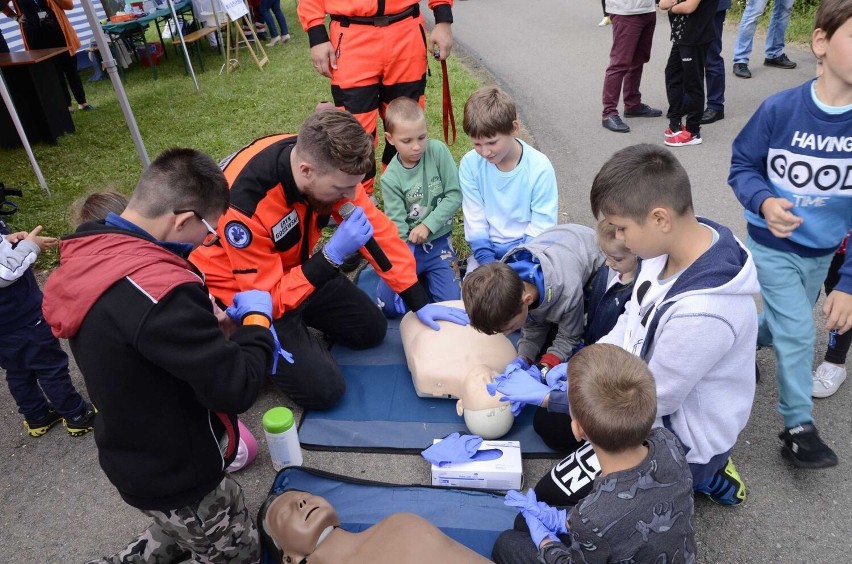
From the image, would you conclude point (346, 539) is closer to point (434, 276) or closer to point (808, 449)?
point (808, 449)

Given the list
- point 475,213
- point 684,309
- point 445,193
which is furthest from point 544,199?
point 684,309

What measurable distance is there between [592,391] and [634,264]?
1001 millimetres

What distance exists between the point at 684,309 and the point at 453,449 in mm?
1105

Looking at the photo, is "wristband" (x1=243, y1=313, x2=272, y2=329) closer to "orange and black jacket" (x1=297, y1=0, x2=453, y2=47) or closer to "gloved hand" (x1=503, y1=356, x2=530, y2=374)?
"gloved hand" (x1=503, y1=356, x2=530, y2=374)

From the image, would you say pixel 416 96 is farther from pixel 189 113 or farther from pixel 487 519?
pixel 189 113

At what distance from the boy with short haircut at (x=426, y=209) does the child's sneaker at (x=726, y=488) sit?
170 centimetres

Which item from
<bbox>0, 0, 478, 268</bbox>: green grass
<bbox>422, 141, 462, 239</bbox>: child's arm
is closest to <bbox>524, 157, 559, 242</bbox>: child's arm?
<bbox>422, 141, 462, 239</bbox>: child's arm

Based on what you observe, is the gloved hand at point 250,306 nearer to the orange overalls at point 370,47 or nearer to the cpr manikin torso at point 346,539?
the cpr manikin torso at point 346,539

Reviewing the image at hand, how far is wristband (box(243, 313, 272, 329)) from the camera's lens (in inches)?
82.2

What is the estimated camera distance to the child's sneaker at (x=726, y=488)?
228cm

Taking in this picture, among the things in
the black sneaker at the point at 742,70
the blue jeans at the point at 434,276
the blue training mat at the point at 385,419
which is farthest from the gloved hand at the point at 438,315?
the black sneaker at the point at 742,70

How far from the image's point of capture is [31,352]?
2.81m

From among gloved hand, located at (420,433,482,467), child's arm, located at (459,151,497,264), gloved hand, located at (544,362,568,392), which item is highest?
child's arm, located at (459,151,497,264)

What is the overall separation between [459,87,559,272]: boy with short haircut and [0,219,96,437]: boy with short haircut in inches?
81.6
